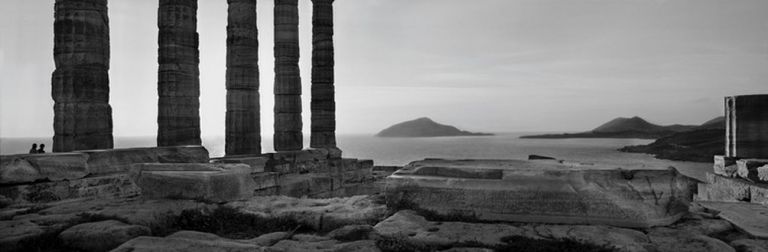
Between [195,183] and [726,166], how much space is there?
15.5m

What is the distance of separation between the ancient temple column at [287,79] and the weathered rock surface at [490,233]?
14.1 metres

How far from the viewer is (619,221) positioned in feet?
17.7

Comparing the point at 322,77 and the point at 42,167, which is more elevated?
the point at 322,77

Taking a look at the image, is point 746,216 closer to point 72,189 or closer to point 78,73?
point 72,189

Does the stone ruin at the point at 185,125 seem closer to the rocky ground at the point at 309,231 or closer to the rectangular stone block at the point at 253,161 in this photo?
the rectangular stone block at the point at 253,161

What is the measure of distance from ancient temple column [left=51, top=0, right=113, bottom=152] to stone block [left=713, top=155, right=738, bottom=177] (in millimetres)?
17952

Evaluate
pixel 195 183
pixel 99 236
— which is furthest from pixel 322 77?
pixel 99 236

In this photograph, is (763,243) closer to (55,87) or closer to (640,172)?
(640,172)

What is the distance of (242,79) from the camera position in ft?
56.4

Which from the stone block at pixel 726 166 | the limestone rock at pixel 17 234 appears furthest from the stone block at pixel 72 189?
the stone block at pixel 726 166

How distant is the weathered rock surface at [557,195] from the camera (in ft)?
17.9

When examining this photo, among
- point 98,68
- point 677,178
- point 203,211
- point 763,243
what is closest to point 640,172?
point 677,178

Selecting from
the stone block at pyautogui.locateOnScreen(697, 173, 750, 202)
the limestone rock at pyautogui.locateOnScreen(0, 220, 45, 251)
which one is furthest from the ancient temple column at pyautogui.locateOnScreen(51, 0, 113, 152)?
the stone block at pyautogui.locateOnScreen(697, 173, 750, 202)

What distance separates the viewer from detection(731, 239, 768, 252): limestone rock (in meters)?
4.64
